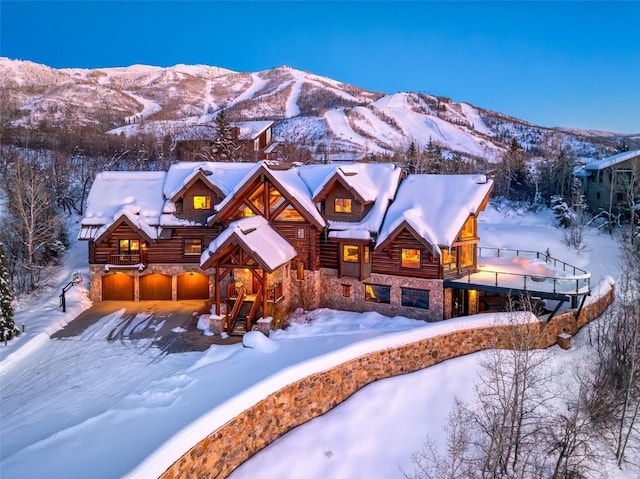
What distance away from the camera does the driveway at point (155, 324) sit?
729 inches

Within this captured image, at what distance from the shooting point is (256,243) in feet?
64.0

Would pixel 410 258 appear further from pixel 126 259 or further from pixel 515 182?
pixel 515 182

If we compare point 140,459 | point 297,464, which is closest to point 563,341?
point 297,464

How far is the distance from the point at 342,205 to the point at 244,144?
111 feet

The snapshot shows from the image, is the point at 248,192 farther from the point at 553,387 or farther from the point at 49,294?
the point at 553,387

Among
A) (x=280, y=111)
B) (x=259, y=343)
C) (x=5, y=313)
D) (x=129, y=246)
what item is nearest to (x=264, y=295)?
(x=259, y=343)

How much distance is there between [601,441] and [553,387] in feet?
7.84

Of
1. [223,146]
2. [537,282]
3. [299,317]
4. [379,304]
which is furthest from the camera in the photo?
[223,146]

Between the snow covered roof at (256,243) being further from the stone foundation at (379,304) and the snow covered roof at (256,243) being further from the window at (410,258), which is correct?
the window at (410,258)

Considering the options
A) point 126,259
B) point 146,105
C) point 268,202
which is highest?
point 146,105

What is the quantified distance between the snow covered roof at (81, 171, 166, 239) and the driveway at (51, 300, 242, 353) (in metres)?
3.93

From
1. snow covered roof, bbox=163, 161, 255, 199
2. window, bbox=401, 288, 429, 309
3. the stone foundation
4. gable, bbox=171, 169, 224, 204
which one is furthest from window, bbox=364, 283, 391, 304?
gable, bbox=171, 169, 224, 204

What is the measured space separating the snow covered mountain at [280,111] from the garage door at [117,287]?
50.3 meters

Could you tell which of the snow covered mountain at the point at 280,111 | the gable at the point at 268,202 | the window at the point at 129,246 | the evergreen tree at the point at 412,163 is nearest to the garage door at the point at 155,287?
the window at the point at 129,246
